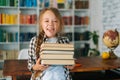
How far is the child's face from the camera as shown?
5.77 feet

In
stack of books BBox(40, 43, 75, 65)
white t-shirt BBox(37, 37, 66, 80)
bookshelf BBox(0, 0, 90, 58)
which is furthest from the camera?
bookshelf BBox(0, 0, 90, 58)

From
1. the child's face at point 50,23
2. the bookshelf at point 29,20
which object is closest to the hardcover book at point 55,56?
the child's face at point 50,23

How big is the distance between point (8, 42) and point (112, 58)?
9.78 feet

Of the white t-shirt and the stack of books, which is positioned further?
the white t-shirt

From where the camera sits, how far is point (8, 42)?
16.4ft

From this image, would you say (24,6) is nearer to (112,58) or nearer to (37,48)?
(112,58)

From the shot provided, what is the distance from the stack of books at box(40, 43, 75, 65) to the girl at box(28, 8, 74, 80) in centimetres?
10

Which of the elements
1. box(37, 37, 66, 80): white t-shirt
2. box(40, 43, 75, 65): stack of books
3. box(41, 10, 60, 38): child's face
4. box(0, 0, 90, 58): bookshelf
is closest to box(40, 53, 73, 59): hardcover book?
box(40, 43, 75, 65): stack of books

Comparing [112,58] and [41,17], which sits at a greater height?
[41,17]

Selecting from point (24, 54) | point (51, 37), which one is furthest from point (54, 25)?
point (24, 54)

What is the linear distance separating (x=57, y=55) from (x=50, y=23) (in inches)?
11.9

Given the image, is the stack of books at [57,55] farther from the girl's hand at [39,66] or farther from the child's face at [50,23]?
the child's face at [50,23]

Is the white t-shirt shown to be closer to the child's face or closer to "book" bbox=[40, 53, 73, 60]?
"book" bbox=[40, 53, 73, 60]

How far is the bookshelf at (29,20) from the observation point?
16.4ft
